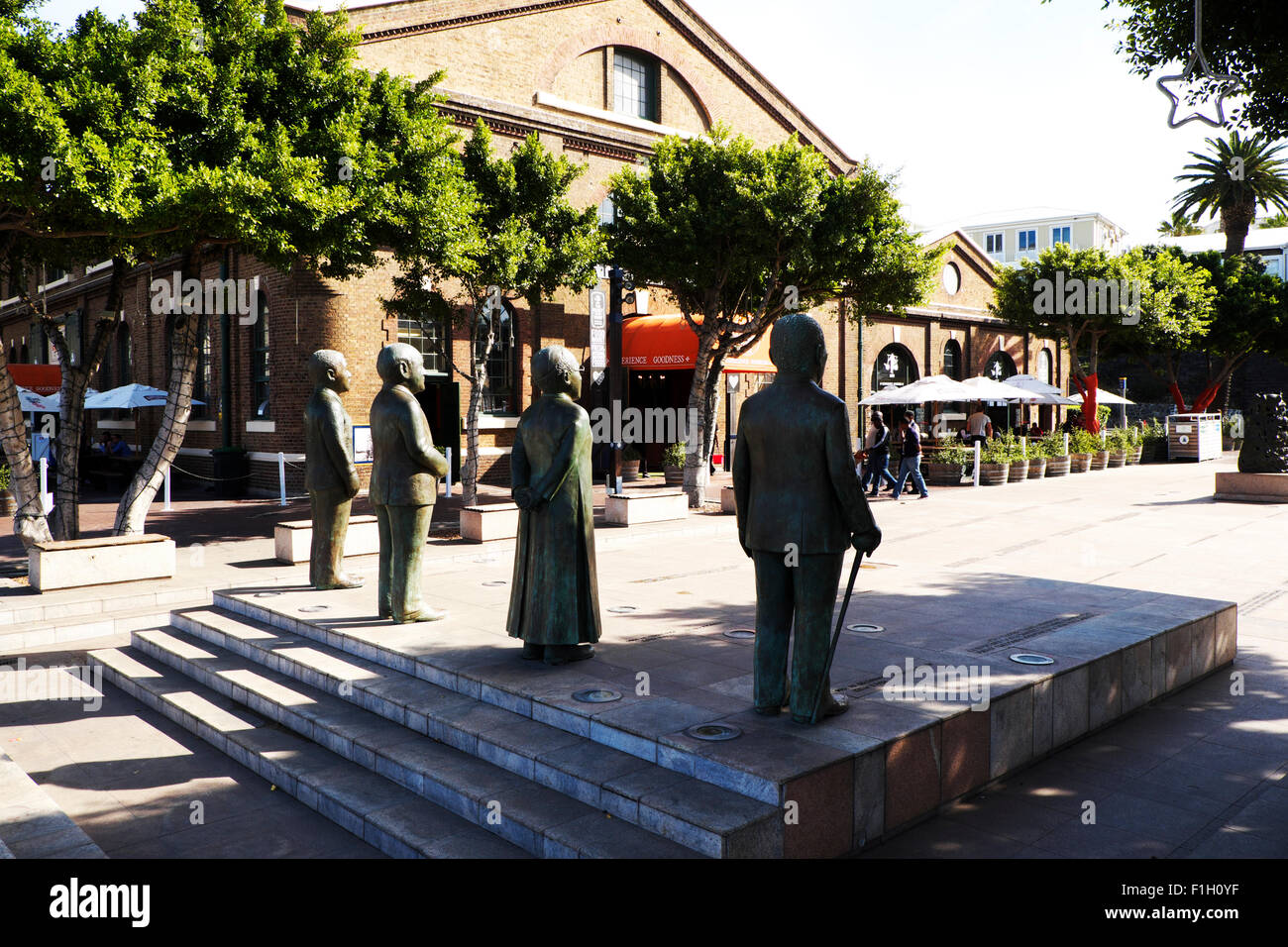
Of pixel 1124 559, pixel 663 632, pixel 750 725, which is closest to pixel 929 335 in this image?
pixel 1124 559

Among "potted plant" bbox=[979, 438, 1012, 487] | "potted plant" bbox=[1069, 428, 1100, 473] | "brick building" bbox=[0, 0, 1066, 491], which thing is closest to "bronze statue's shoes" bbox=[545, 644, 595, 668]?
"brick building" bbox=[0, 0, 1066, 491]

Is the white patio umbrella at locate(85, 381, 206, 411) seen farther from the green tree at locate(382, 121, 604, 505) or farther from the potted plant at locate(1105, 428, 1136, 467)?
the potted plant at locate(1105, 428, 1136, 467)

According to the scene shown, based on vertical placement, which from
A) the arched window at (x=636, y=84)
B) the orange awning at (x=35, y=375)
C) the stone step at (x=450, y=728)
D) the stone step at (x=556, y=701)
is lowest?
the stone step at (x=450, y=728)

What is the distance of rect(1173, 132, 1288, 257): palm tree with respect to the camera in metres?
42.7

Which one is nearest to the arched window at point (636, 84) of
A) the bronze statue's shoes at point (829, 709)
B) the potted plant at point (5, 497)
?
the potted plant at point (5, 497)

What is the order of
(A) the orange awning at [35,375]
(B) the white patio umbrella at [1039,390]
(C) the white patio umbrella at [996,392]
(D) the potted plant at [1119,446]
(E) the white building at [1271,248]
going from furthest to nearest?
(E) the white building at [1271,248] → (D) the potted plant at [1119,446] → (B) the white patio umbrella at [1039,390] → (C) the white patio umbrella at [996,392] → (A) the orange awning at [35,375]

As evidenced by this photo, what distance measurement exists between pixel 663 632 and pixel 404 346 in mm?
3008

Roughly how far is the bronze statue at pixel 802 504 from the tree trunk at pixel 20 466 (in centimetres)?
866

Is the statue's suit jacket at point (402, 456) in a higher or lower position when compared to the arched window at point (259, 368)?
lower

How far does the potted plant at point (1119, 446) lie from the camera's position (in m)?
28.0

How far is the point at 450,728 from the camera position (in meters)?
5.11

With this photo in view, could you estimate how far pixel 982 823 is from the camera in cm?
451

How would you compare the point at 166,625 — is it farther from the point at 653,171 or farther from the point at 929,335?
the point at 929,335

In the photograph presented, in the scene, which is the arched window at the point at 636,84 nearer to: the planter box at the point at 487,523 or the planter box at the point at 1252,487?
the planter box at the point at 487,523
